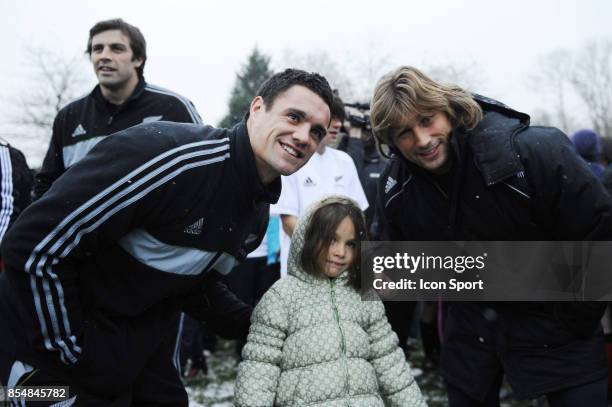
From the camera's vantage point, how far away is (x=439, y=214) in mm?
2447

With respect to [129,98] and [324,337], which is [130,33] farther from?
[324,337]

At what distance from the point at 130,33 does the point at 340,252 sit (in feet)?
6.42

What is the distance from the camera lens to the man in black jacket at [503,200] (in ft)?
7.02

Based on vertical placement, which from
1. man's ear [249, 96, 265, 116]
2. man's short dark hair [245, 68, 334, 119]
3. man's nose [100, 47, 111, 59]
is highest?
man's nose [100, 47, 111, 59]

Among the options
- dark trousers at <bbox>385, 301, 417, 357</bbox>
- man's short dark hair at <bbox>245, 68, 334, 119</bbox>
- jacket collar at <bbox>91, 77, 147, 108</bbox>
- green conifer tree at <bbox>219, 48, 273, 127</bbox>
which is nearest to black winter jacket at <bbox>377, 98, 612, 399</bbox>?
man's short dark hair at <bbox>245, 68, 334, 119</bbox>

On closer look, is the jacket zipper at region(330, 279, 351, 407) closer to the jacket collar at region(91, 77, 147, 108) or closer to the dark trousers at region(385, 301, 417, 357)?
the dark trousers at region(385, 301, 417, 357)

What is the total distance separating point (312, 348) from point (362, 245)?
618 millimetres

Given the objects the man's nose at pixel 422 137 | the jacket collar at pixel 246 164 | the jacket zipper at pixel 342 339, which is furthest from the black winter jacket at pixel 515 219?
the jacket collar at pixel 246 164

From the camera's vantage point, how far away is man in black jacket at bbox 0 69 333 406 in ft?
5.54

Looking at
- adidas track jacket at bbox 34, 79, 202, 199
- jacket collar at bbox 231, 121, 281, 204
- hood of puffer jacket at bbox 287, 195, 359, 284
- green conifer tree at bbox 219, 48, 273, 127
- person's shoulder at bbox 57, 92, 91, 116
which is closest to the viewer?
jacket collar at bbox 231, 121, 281, 204

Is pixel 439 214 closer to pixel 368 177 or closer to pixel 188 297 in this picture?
pixel 188 297

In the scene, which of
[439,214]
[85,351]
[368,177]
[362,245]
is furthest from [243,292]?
[85,351]

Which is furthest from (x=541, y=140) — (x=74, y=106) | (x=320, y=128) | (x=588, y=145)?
(x=588, y=145)

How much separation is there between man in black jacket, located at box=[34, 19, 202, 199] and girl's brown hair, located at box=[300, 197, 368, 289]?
1086mm
